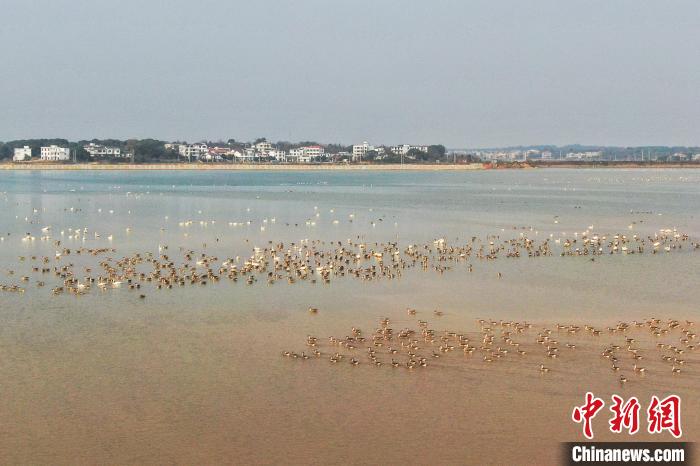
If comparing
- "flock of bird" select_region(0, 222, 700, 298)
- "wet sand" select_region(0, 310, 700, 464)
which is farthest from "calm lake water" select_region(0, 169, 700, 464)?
"flock of bird" select_region(0, 222, 700, 298)

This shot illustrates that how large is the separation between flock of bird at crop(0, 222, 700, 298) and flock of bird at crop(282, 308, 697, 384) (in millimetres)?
7725

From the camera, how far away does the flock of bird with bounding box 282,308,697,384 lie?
16.1 metres

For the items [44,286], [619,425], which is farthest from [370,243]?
[619,425]

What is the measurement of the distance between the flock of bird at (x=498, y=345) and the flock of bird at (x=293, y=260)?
7.72 m

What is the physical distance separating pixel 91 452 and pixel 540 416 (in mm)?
6908

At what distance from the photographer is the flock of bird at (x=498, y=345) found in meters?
16.1

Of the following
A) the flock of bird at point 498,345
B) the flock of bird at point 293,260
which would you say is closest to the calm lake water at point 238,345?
the flock of bird at point 293,260

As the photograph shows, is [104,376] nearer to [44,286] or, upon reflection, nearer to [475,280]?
[44,286]

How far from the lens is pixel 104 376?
15227mm

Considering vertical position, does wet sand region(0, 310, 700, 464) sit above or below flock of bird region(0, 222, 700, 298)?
below

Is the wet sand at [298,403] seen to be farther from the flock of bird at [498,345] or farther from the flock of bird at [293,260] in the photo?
the flock of bird at [293,260]

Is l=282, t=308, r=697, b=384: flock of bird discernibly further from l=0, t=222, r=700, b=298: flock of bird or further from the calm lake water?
l=0, t=222, r=700, b=298: flock of bird

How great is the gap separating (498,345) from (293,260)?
13729 millimetres

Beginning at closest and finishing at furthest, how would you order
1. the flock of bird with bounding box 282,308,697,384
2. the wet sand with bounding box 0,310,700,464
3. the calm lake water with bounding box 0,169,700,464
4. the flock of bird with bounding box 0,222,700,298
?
the wet sand with bounding box 0,310,700,464
the calm lake water with bounding box 0,169,700,464
the flock of bird with bounding box 282,308,697,384
the flock of bird with bounding box 0,222,700,298
